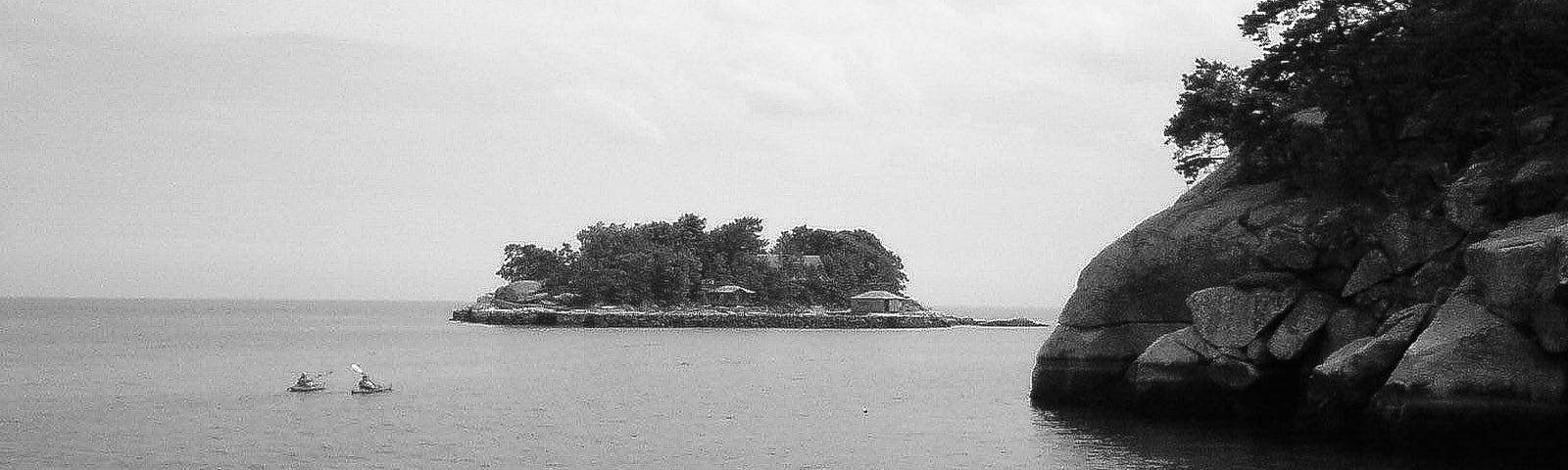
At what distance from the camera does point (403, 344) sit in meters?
98.9

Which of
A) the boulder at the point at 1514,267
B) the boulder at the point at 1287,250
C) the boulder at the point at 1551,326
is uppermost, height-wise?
the boulder at the point at 1287,250

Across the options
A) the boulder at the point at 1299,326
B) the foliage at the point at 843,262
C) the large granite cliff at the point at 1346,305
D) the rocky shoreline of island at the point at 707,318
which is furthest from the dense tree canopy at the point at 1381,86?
the foliage at the point at 843,262

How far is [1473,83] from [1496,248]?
366 inches

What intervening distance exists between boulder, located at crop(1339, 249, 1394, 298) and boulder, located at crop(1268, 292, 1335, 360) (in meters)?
0.67

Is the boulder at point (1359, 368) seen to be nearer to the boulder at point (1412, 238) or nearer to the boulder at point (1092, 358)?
the boulder at point (1412, 238)

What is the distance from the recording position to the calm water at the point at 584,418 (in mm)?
32312

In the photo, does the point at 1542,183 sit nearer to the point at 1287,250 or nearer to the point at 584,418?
the point at 1287,250

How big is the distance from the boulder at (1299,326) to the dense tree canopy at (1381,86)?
12.5 feet

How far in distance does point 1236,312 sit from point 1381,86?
24.9ft

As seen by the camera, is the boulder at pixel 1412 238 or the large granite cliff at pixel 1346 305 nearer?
the large granite cliff at pixel 1346 305

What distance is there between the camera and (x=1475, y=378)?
28109mm

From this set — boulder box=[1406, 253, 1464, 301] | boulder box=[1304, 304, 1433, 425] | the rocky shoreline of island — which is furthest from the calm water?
the rocky shoreline of island

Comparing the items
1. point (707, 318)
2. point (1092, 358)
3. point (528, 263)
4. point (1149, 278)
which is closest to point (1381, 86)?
point (1149, 278)

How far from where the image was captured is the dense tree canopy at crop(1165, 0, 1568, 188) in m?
34.5
